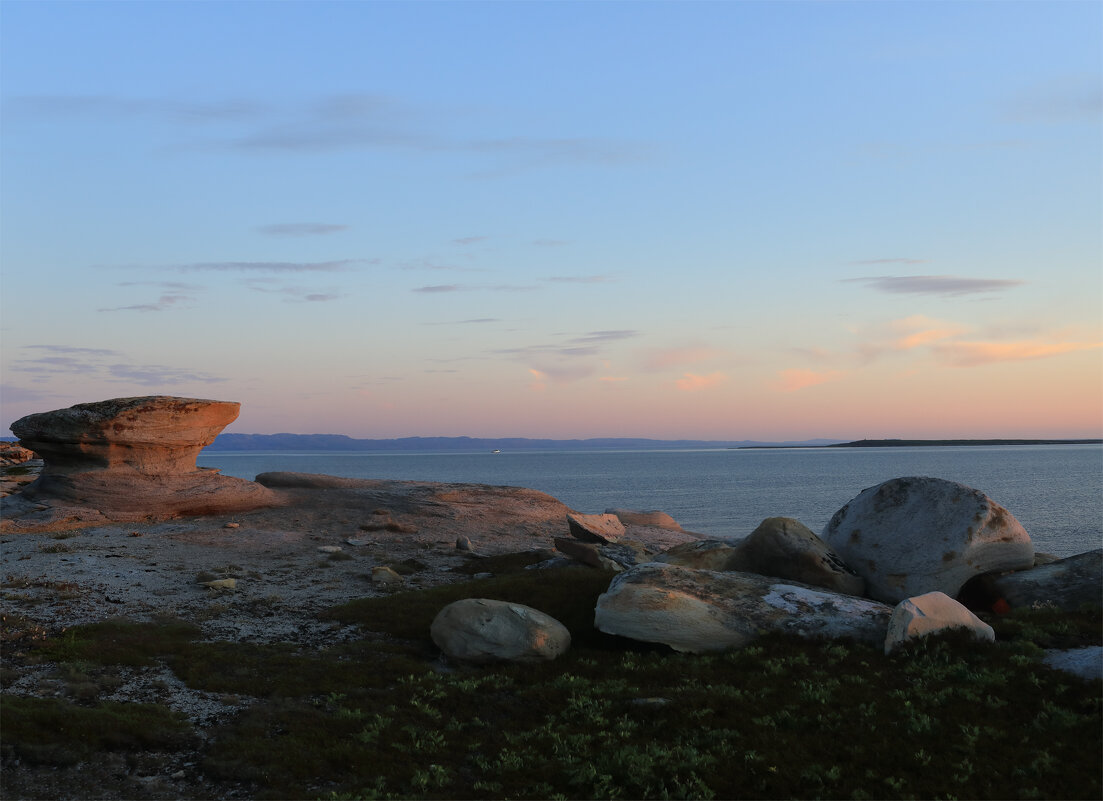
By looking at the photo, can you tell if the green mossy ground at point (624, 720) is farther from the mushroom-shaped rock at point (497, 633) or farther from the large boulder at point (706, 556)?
the large boulder at point (706, 556)

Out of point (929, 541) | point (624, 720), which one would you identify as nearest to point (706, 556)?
point (929, 541)

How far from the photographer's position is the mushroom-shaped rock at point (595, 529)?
31234mm

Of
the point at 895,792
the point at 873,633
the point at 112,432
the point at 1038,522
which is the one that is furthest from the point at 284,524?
the point at 1038,522

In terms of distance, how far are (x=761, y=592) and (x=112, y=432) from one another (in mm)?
26128

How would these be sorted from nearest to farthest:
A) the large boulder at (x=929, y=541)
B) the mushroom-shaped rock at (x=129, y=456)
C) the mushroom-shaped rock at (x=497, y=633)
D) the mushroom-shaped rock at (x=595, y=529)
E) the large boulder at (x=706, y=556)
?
the mushroom-shaped rock at (x=497, y=633) → the large boulder at (x=929, y=541) → the large boulder at (x=706, y=556) → the mushroom-shaped rock at (x=129, y=456) → the mushroom-shaped rock at (x=595, y=529)

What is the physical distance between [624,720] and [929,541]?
10.1 m

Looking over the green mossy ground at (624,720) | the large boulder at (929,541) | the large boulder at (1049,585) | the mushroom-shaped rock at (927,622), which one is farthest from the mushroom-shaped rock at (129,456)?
the large boulder at (1049,585)

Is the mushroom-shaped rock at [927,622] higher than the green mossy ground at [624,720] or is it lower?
higher

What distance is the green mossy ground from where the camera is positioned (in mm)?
9328

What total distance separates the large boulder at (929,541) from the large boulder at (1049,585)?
36 centimetres

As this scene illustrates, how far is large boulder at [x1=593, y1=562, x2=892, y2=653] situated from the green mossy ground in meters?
0.41

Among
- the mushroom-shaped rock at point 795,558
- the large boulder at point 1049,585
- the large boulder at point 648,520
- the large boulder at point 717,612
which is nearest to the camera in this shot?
the large boulder at point 717,612

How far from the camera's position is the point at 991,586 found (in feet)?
57.7

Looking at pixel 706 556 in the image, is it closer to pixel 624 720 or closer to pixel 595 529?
pixel 624 720
